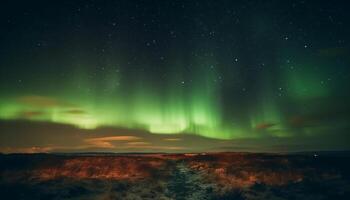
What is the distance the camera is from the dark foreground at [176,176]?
27472 millimetres

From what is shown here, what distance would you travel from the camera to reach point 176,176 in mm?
31812

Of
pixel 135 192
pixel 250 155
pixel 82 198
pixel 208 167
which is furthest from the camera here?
pixel 208 167

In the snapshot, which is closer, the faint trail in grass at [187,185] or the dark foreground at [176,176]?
the faint trail in grass at [187,185]

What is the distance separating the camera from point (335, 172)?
33.8 metres

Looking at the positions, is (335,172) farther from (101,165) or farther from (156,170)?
(101,165)

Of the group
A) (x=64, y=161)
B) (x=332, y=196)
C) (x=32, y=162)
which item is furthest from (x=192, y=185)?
(x=32, y=162)

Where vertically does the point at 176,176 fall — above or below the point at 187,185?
above

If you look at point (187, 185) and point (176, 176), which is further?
point (176, 176)

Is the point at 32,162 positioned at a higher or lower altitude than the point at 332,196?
higher

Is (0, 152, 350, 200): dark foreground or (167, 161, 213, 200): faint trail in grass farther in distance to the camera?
(0, 152, 350, 200): dark foreground

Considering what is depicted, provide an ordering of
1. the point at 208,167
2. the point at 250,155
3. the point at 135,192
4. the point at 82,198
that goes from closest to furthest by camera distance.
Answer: the point at 82,198
the point at 135,192
the point at 250,155
the point at 208,167

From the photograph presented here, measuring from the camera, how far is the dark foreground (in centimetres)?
2747

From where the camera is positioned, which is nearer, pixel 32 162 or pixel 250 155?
pixel 250 155

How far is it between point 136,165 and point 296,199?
16752 mm
